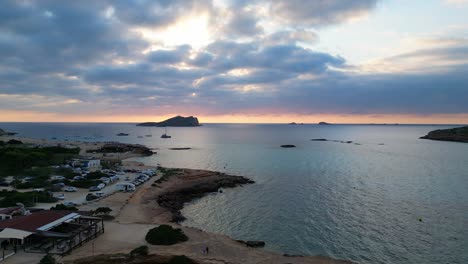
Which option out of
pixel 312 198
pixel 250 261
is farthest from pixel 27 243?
pixel 312 198

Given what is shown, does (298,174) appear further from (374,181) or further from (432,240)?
(432,240)

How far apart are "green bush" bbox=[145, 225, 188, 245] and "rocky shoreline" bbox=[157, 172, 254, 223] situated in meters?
8.20

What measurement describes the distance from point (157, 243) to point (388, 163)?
3341 inches

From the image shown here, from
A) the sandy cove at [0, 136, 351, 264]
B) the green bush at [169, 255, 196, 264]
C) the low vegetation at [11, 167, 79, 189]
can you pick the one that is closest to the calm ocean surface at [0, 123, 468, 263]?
the sandy cove at [0, 136, 351, 264]

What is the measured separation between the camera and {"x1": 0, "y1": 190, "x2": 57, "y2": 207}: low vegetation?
38.0 m

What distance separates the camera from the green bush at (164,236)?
27945mm

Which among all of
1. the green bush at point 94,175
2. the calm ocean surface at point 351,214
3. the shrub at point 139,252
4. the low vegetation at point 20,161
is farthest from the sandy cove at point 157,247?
the low vegetation at point 20,161

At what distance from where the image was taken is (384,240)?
107ft

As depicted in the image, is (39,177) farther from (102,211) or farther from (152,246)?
(152,246)

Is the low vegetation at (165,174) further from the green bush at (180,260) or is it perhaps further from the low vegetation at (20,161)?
the green bush at (180,260)

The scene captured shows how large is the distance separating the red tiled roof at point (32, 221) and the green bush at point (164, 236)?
8.58 metres

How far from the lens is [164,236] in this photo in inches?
1118

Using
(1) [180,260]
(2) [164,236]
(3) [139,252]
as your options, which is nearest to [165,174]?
(2) [164,236]

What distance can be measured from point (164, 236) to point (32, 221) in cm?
1148
